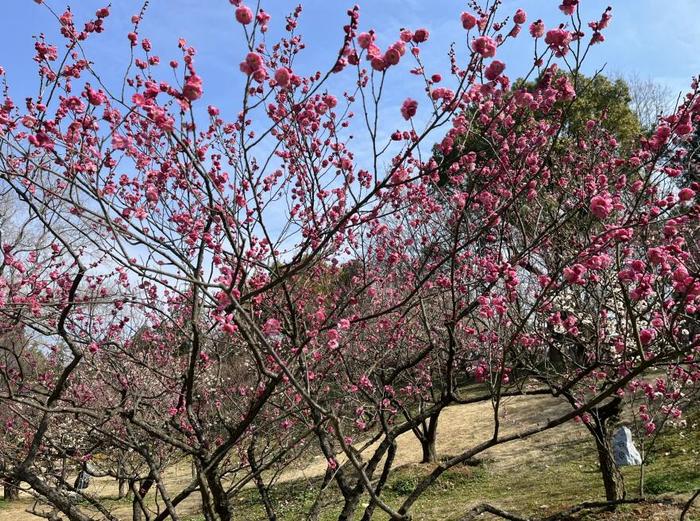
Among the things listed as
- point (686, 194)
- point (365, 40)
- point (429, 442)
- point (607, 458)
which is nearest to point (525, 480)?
point (429, 442)

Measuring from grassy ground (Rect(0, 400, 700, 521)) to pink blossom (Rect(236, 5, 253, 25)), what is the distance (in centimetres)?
580

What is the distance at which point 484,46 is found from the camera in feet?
8.52

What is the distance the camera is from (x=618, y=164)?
4.66m

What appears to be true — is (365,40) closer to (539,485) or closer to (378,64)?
(378,64)

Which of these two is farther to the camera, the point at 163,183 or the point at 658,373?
the point at 658,373

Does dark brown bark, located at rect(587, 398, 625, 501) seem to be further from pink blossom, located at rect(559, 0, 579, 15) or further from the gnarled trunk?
the gnarled trunk

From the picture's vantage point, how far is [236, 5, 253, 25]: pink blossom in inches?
102

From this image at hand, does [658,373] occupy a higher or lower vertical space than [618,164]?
lower

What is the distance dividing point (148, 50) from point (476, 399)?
3.99 meters

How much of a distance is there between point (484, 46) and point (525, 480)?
9156mm

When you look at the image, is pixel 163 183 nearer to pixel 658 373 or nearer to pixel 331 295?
pixel 331 295

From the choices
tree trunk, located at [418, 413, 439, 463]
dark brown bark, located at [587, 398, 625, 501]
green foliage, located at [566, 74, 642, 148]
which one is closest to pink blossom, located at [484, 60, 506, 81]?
dark brown bark, located at [587, 398, 625, 501]

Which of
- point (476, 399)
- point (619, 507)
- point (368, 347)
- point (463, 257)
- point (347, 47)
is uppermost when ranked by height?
point (347, 47)

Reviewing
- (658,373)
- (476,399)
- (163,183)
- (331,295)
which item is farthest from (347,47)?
(658,373)
